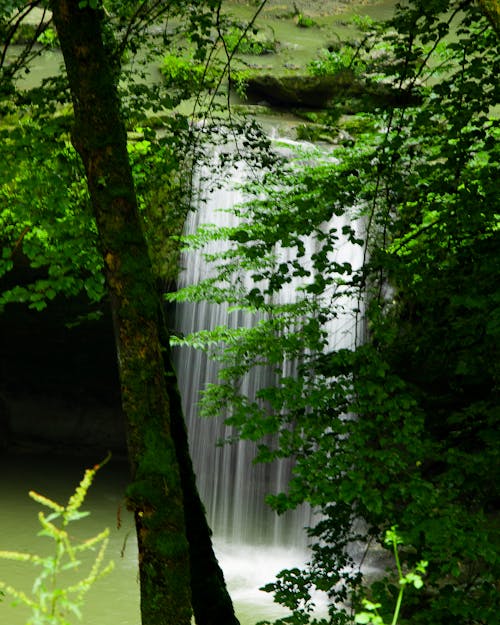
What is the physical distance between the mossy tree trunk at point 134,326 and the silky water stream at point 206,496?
16.5ft

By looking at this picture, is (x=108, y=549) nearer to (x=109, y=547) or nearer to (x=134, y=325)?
(x=109, y=547)

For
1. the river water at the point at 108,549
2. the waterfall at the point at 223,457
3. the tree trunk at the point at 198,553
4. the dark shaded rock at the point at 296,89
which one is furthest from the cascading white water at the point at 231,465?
the tree trunk at the point at 198,553

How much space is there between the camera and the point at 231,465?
39.1ft

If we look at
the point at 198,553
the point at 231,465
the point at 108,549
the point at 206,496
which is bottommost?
the point at 108,549

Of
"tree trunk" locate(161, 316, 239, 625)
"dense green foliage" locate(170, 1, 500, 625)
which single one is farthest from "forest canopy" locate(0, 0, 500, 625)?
"tree trunk" locate(161, 316, 239, 625)

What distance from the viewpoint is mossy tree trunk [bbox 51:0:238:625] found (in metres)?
3.12

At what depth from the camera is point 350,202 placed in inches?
177

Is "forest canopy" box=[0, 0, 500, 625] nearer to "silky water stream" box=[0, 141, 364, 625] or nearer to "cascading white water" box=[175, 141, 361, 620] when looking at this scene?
"silky water stream" box=[0, 141, 364, 625]

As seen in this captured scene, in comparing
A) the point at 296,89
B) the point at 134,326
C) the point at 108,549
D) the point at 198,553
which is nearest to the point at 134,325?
the point at 134,326

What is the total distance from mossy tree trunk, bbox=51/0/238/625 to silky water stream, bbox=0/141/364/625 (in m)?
5.02

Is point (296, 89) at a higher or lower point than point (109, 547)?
higher

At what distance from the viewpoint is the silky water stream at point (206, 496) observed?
8547 mm

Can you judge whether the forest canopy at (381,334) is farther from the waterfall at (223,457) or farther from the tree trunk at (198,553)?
the waterfall at (223,457)

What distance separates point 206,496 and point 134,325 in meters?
8.99
